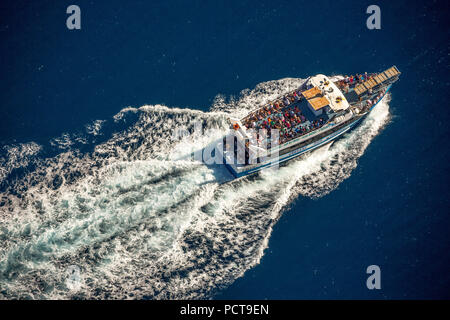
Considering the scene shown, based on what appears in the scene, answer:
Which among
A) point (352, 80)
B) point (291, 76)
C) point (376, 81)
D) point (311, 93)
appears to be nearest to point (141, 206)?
point (311, 93)

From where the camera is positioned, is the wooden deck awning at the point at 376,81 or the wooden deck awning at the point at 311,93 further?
the wooden deck awning at the point at 376,81

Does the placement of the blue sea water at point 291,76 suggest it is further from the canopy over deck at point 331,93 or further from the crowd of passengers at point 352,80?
the canopy over deck at point 331,93

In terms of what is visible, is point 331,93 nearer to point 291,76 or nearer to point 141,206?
point 291,76

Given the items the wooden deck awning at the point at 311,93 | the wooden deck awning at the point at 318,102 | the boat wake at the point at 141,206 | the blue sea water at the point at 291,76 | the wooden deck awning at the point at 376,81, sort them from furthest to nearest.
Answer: the wooden deck awning at the point at 376,81
the wooden deck awning at the point at 311,93
the wooden deck awning at the point at 318,102
the blue sea water at the point at 291,76
the boat wake at the point at 141,206

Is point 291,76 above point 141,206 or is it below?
above

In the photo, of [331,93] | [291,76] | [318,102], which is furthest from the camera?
[291,76]

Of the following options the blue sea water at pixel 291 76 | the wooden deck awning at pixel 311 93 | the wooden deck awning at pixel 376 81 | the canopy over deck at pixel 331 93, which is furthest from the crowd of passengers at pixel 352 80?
the wooden deck awning at pixel 311 93

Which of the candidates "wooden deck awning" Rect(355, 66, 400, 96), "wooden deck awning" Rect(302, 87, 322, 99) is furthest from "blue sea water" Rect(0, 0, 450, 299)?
"wooden deck awning" Rect(302, 87, 322, 99)
